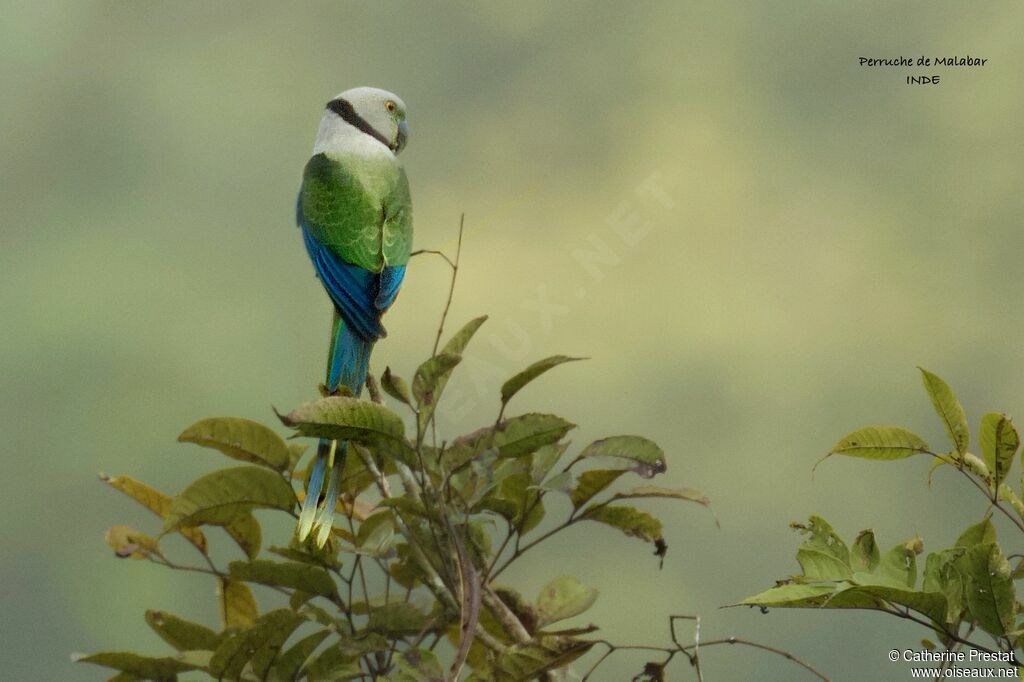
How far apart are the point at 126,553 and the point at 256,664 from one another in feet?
0.57

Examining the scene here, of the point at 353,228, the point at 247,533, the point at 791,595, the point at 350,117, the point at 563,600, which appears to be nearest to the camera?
the point at 791,595

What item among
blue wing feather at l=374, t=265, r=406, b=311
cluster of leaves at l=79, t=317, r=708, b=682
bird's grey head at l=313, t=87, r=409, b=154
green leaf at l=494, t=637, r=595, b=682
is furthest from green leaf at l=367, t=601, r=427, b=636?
bird's grey head at l=313, t=87, r=409, b=154

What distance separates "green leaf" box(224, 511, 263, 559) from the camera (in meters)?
1.10

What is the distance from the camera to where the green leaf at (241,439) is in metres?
0.95

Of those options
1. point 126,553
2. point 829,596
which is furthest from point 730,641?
point 126,553

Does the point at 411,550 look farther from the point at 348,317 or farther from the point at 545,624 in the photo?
the point at 348,317

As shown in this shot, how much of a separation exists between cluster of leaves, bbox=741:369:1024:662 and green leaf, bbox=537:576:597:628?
22cm

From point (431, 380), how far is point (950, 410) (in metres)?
0.47

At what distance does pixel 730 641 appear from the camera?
84 centimetres

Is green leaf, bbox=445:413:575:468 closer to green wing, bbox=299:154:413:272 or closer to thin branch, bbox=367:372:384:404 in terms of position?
thin branch, bbox=367:372:384:404

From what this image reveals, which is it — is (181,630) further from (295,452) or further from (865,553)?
(865,553)

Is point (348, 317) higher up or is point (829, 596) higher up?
point (348, 317)

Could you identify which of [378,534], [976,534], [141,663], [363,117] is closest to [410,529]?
[378,534]

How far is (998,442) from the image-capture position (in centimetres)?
89
